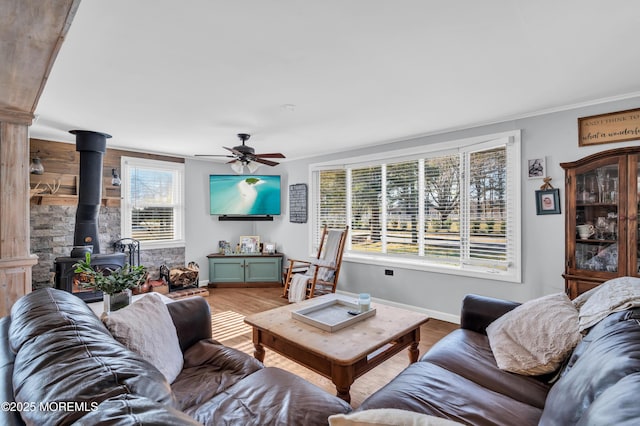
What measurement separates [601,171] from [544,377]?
1.92 meters

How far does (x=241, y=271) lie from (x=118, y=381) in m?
4.85

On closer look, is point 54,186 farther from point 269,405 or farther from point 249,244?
point 269,405

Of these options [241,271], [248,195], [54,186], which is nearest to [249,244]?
[241,271]

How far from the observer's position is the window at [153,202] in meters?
4.75

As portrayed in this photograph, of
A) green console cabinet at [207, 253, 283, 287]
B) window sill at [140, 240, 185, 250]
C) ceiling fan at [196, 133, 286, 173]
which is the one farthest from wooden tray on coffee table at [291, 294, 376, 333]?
window sill at [140, 240, 185, 250]

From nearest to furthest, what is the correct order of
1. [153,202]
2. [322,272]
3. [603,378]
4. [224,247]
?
[603,378], [322,272], [153,202], [224,247]

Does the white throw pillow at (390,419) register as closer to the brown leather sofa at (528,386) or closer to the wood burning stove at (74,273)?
the brown leather sofa at (528,386)

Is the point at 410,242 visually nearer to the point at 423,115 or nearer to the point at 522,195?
the point at 522,195

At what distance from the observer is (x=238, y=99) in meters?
2.70

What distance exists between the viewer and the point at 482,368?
1712mm

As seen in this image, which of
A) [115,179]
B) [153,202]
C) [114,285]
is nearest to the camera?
[114,285]

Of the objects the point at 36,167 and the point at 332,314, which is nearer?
the point at 332,314

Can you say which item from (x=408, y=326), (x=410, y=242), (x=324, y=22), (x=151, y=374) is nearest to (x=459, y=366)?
(x=408, y=326)

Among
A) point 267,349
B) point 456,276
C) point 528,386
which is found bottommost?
point 267,349
